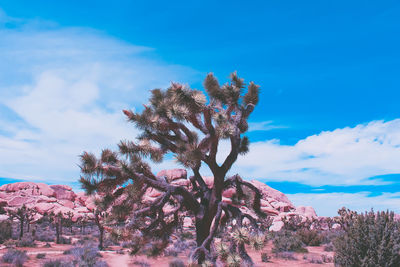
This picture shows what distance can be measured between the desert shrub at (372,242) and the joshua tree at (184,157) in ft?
8.77

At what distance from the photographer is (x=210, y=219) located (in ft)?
28.4

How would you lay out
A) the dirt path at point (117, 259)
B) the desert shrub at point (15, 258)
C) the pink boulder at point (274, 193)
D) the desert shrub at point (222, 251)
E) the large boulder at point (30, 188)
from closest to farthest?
the desert shrub at point (222, 251), the desert shrub at point (15, 258), the dirt path at point (117, 259), the large boulder at point (30, 188), the pink boulder at point (274, 193)

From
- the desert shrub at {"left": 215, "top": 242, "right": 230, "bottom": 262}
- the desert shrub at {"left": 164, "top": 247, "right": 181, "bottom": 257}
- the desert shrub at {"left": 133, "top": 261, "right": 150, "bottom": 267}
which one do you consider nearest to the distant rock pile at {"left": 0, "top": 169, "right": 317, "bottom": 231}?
the desert shrub at {"left": 164, "top": 247, "right": 181, "bottom": 257}

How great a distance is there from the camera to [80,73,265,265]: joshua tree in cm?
795

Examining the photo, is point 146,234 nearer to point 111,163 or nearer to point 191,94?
point 111,163

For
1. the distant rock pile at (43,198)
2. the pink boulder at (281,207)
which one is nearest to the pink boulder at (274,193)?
the pink boulder at (281,207)

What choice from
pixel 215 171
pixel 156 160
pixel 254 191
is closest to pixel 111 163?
pixel 156 160

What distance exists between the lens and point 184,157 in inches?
299

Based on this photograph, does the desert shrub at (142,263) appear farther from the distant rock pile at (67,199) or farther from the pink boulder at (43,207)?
the pink boulder at (43,207)

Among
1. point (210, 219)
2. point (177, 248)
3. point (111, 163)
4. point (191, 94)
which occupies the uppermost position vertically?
point (191, 94)

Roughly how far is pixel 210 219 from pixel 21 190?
5412 cm

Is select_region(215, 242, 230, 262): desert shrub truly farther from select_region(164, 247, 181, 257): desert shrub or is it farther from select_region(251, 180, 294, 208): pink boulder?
select_region(251, 180, 294, 208): pink boulder

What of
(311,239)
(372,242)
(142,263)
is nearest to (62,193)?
(311,239)

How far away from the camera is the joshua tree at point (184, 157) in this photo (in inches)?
313
